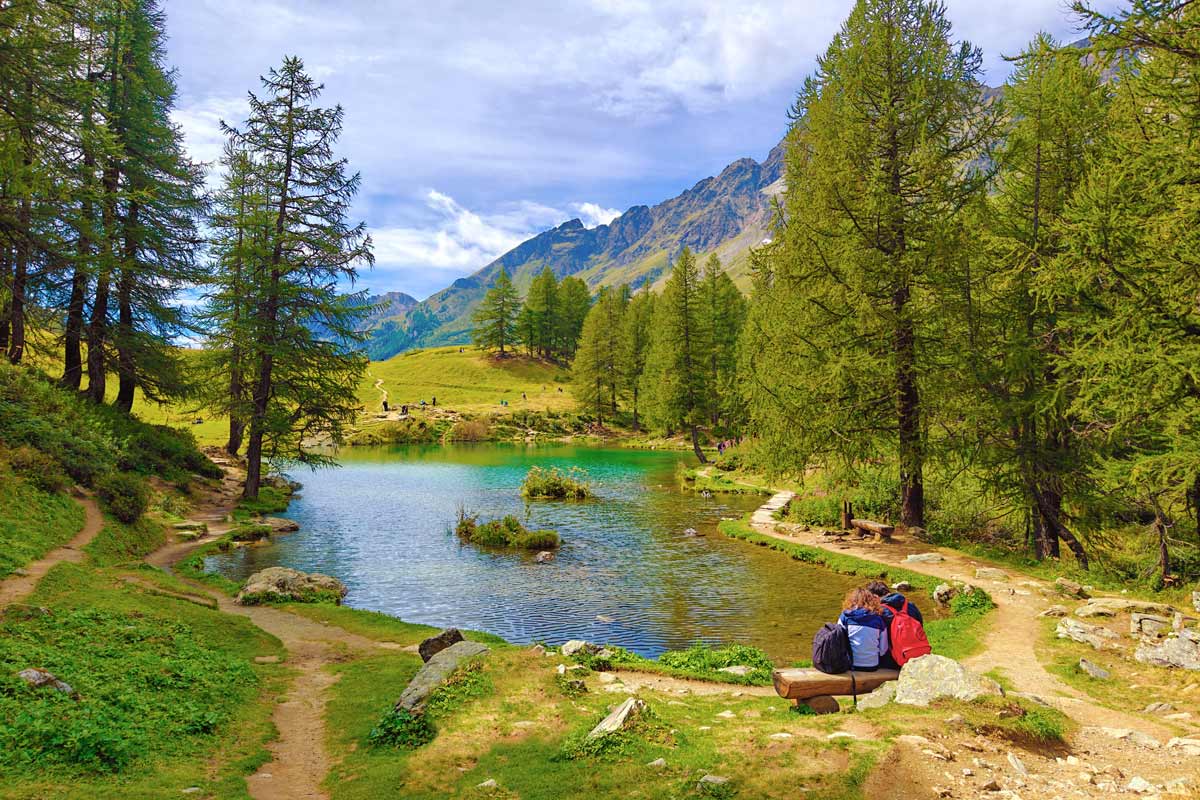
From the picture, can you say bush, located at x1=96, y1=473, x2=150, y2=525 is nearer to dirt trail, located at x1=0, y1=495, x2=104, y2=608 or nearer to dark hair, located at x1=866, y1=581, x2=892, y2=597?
dirt trail, located at x1=0, y1=495, x2=104, y2=608

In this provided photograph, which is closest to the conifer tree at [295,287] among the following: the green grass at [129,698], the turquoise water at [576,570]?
the turquoise water at [576,570]

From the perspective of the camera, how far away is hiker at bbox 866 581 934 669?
989cm

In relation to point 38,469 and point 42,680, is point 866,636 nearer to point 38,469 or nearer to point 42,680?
point 42,680

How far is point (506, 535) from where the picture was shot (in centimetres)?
2619

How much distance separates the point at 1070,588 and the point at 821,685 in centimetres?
1120

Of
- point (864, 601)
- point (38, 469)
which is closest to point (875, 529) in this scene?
point (864, 601)

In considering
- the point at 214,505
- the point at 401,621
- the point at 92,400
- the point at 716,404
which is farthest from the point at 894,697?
the point at 716,404

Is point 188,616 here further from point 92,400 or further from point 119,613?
point 92,400

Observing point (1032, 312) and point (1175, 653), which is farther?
point (1032, 312)

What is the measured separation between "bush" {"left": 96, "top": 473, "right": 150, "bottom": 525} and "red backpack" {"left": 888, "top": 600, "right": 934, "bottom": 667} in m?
24.0

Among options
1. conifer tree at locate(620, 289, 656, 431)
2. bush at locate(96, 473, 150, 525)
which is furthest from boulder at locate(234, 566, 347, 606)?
conifer tree at locate(620, 289, 656, 431)

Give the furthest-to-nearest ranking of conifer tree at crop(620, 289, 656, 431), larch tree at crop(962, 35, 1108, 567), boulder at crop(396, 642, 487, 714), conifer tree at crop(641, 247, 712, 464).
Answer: conifer tree at crop(620, 289, 656, 431), conifer tree at crop(641, 247, 712, 464), larch tree at crop(962, 35, 1108, 567), boulder at crop(396, 642, 487, 714)

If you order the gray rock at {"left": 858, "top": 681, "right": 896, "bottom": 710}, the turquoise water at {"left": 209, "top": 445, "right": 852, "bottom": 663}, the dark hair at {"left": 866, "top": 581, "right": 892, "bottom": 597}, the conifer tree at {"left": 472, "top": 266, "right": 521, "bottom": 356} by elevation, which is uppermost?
the conifer tree at {"left": 472, "top": 266, "right": 521, "bottom": 356}

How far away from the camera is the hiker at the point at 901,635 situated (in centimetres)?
989
